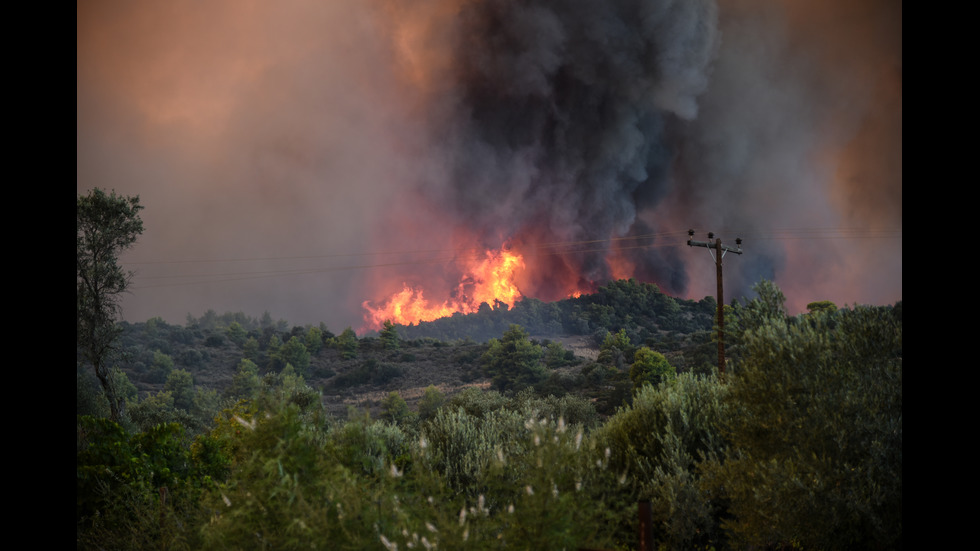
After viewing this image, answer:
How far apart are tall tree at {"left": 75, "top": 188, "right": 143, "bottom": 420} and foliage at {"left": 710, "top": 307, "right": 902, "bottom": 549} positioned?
26819 mm

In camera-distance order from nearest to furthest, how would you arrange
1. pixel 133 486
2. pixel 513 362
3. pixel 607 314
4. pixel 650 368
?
pixel 133 486 → pixel 650 368 → pixel 513 362 → pixel 607 314

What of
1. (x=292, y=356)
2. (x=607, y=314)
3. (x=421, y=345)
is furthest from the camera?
(x=421, y=345)

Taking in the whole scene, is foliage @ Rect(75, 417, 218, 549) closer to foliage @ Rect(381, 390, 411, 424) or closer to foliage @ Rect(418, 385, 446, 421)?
foliage @ Rect(418, 385, 446, 421)

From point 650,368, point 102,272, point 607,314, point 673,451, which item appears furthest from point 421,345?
point 673,451

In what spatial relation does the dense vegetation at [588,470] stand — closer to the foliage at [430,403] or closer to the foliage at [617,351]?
the foliage at [430,403]

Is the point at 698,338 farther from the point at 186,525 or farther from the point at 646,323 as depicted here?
the point at 186,525

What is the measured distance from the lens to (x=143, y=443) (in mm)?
16688

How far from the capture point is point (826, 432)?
8.91 meters

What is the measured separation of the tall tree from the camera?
27797 mm

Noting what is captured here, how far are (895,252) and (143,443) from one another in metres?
17.3

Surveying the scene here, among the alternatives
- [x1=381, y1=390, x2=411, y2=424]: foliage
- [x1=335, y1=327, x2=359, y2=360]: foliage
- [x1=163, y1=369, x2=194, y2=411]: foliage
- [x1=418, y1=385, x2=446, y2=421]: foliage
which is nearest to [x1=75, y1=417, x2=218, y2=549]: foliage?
[x1=418, y1=385, x2=446, y2=421]: foliage

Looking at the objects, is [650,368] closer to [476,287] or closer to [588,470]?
[476,287]

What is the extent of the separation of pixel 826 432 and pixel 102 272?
2850 centimetres
